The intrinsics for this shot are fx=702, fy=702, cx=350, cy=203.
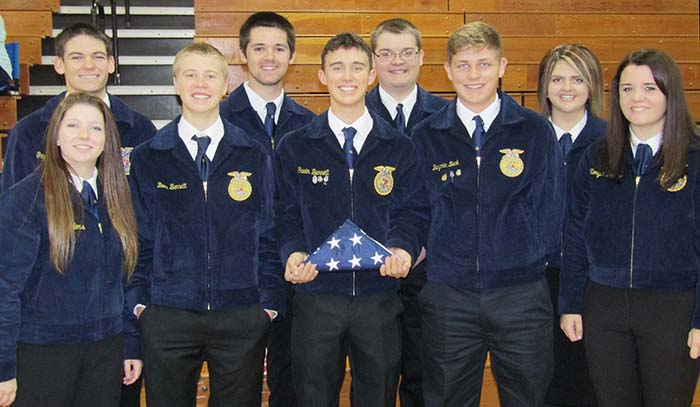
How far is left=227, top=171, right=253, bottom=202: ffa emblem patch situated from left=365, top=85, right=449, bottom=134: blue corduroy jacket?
104 centimetres

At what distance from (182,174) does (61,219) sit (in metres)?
0.52

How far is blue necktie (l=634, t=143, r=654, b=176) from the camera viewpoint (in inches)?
113

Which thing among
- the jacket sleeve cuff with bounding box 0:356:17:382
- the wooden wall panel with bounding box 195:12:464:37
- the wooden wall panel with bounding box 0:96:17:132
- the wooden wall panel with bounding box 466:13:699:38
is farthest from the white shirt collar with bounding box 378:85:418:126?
the wooden wall panel with bounding box 466:13:699:38

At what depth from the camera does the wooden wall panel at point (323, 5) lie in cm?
754

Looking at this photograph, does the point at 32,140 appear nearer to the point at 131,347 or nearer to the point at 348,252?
the point at 131,347

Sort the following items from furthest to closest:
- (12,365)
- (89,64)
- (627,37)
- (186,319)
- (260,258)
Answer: (627,37), (89,64), (260,258), (186,319), (12,365)

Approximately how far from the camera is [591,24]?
8031mm

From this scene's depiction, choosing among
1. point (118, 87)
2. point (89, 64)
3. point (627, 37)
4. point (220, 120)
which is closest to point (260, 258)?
point (220, 120)

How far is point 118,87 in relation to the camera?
7.05 m

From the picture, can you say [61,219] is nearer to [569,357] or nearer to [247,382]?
[247,382]

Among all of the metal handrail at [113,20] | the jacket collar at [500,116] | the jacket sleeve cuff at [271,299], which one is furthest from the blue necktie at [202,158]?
the metal handrail at [113,20]

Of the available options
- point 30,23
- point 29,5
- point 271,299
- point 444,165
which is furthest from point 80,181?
point 29,5

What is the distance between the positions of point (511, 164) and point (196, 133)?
1348mm

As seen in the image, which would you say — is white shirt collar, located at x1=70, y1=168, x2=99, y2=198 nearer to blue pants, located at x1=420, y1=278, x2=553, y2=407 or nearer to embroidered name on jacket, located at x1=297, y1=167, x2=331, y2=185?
embroidered name on jacket, located at x1=297, y1=167, x2=331, y2=185
